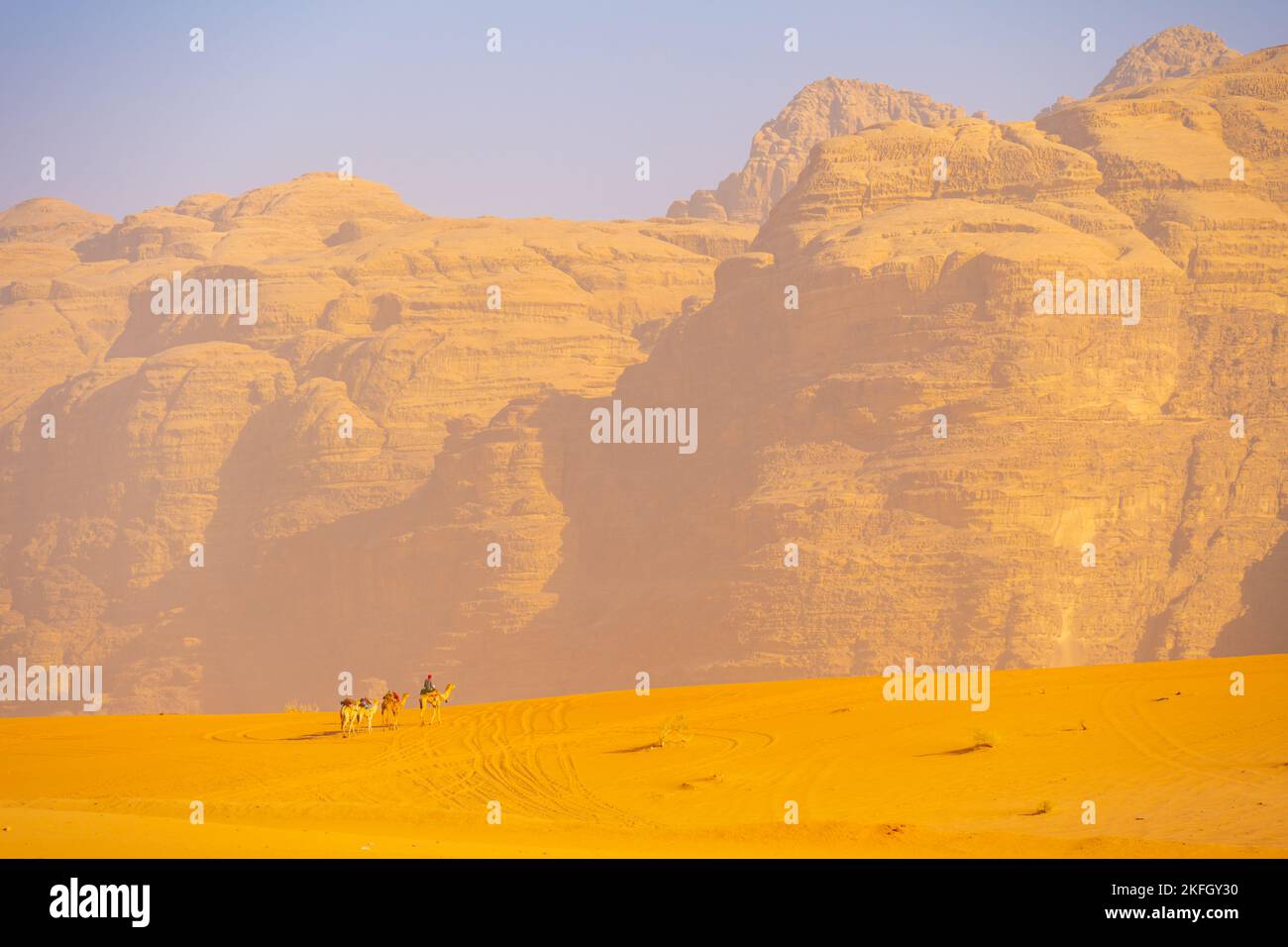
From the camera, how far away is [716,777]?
23078mm

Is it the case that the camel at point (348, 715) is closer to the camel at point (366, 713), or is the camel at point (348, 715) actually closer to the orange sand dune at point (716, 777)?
the camel at point (366, 713)

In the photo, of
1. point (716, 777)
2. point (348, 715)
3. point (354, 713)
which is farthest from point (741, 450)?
point (716, 777)

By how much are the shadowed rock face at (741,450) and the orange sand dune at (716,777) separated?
60830mm

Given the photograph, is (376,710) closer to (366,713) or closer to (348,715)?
(366,713)

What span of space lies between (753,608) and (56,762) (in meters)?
68.5

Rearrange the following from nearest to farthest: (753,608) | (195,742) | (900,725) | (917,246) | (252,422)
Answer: (900,725), (195,742), (753,608), (917,246), (252,422)

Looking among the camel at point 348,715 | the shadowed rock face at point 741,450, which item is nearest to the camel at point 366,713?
the camel at point 348,715

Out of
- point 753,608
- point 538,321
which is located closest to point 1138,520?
point 753,608

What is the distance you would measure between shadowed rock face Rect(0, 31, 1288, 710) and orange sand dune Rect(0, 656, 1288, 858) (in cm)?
6083

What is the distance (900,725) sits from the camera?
86.4 ft

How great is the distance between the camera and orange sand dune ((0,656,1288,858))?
663 inches

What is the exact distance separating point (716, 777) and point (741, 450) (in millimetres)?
84793
